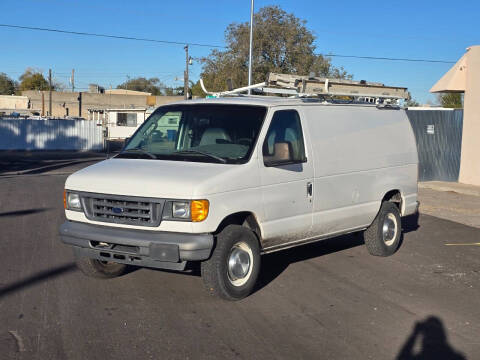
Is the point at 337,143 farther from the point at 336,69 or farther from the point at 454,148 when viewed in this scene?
the point at 336,69

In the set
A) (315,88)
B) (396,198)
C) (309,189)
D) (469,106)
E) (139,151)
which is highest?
(469,106)

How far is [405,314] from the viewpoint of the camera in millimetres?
6285

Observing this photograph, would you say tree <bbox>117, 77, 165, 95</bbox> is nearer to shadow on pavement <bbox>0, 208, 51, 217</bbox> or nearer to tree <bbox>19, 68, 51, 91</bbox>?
tree <bbox>19, 68, 51, 91</bbox>

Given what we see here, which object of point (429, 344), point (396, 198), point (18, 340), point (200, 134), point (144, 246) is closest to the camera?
point (18, 340)

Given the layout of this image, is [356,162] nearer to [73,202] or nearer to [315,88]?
[315,88]

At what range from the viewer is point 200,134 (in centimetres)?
725

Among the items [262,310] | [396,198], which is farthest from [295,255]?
Answer: [262,310]

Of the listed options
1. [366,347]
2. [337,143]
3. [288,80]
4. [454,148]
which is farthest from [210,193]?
[454,148]

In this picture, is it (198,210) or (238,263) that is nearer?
(198,210)

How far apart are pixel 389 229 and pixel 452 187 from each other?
10378mm

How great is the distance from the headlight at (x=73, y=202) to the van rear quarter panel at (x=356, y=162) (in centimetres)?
277

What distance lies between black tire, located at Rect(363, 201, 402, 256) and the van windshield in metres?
2.85

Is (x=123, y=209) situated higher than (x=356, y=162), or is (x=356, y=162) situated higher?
(x=356, y=162)

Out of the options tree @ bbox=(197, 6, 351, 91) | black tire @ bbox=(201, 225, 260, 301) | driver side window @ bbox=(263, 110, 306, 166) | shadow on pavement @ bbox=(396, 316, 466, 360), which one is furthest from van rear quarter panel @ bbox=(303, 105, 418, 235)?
tree @ bbox=(197, 6, 351, 91)
